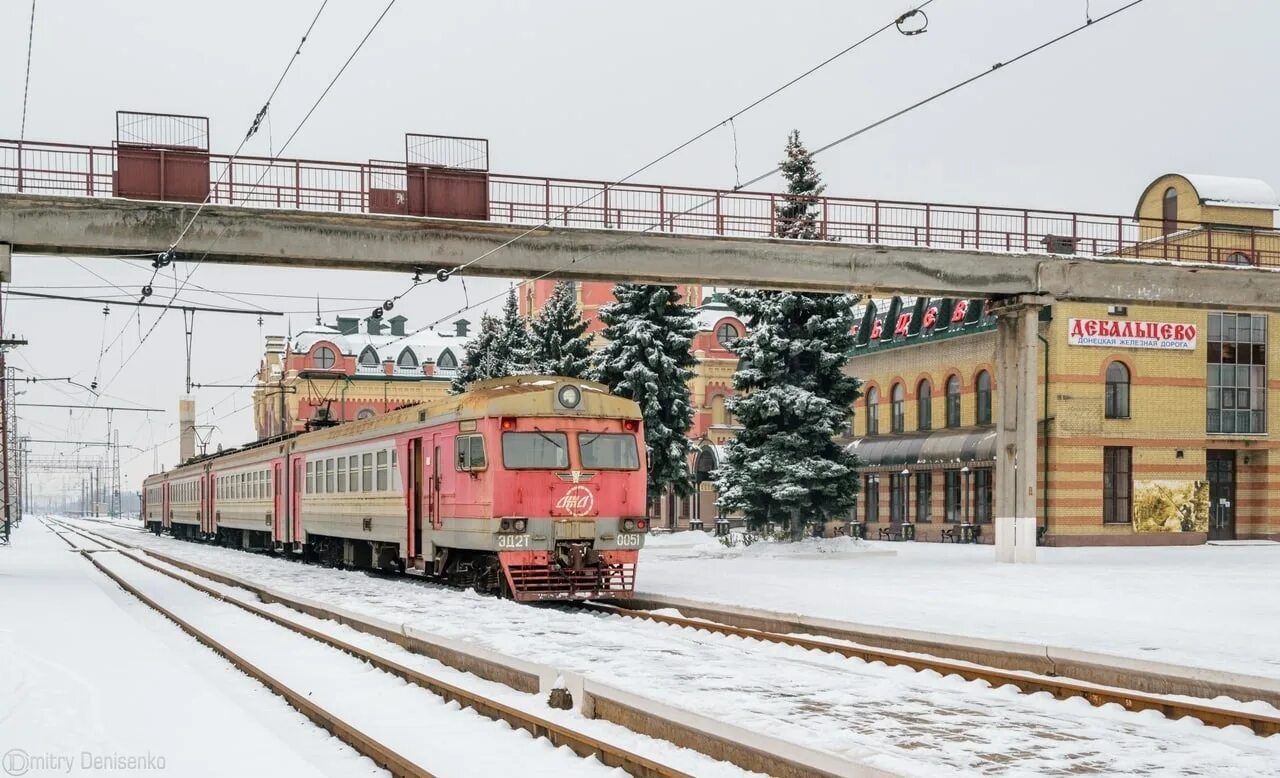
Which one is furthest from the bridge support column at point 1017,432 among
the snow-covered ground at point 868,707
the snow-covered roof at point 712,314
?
the snow-covered roof at point 712,314

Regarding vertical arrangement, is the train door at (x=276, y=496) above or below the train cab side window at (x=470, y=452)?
below

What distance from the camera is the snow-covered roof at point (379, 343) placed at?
93.6 metres

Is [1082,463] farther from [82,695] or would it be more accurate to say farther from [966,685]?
[82,695]

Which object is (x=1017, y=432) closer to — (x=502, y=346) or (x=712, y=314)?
(x=502, y=346)

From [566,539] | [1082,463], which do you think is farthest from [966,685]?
[1082,463]

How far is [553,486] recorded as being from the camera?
20.2m

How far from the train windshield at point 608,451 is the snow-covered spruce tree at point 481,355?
34.8 meters

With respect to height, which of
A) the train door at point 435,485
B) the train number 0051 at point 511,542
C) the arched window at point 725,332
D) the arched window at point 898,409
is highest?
the arched window at point 725,332

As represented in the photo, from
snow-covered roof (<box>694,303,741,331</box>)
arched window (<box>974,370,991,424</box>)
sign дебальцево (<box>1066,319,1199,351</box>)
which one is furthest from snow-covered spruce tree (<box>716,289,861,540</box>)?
snow-covered roof (<box>694,303,741,331</box>)

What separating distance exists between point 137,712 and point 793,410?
27.0 m

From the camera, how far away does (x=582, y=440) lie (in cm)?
2072

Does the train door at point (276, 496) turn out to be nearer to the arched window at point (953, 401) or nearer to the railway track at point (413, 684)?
the railway track at point (413, 684)

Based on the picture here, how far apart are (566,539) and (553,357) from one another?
3038 cm

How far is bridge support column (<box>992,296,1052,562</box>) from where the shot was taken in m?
30.3
